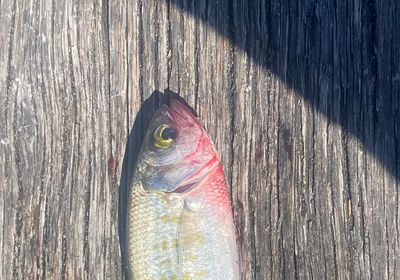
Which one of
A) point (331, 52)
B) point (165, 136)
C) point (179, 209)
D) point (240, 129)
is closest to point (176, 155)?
point (165, 136)

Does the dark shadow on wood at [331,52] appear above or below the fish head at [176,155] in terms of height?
above

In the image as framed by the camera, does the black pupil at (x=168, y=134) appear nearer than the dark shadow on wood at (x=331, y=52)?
Yes

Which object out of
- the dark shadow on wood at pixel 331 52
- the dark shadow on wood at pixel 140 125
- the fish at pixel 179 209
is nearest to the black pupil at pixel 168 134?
the fish at pixel 179 209

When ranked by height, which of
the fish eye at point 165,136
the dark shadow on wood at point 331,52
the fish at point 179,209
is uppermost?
the dark shadow on wood at point 331,52

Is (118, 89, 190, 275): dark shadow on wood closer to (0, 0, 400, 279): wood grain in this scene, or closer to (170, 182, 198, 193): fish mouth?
(0, 0, 400, 279): wood grain

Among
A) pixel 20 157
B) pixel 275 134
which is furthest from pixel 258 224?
pixel 20 157

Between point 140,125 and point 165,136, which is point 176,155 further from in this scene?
point 140,125

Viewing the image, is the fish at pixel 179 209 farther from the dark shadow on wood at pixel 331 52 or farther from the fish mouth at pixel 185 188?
the dark shadow on wood at pixel 331 52
